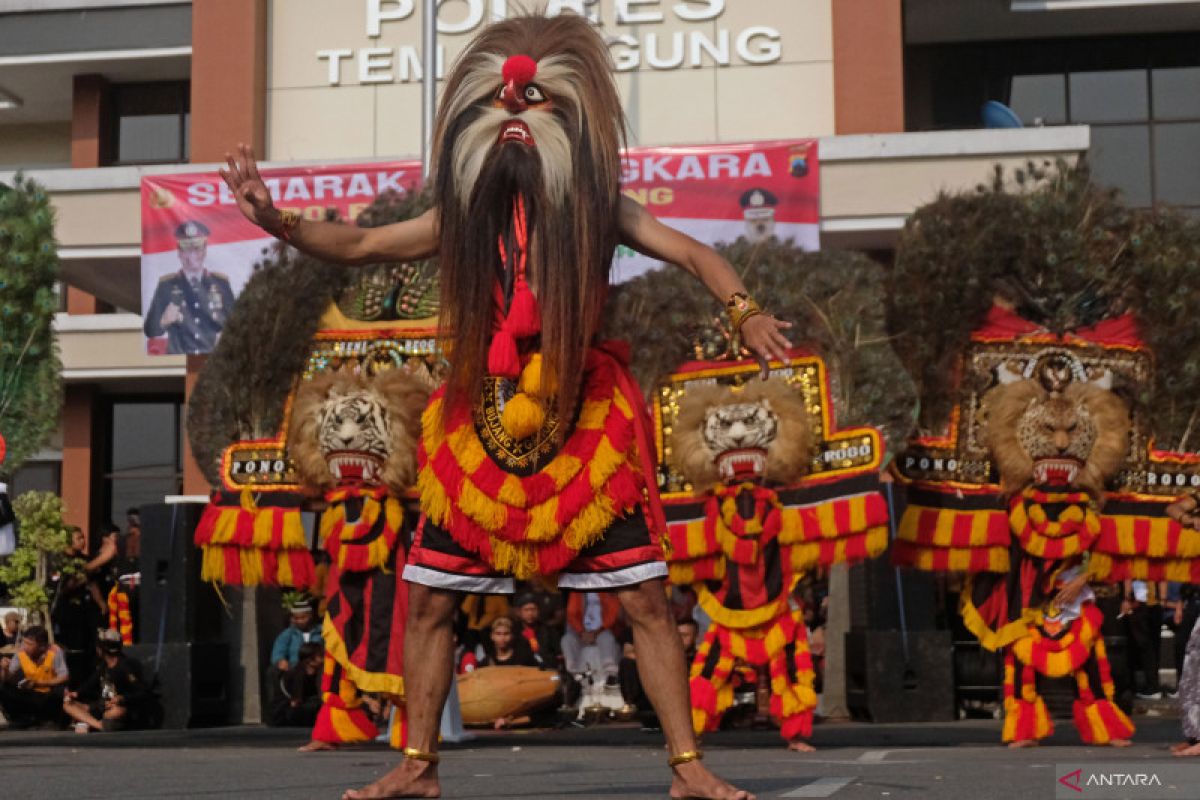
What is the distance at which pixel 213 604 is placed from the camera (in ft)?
44.9

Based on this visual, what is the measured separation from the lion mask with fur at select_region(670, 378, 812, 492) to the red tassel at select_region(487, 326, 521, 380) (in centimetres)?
478

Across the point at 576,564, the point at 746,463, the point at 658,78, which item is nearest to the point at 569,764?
the point at 746,463

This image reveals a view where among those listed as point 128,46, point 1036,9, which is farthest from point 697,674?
point 128,46

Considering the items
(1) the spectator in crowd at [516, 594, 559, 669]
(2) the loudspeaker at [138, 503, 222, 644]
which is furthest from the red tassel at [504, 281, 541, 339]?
Result: (1) the spectator in crowd at [516, 594, 559, 669]

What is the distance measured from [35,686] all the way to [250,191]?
986 centimetres

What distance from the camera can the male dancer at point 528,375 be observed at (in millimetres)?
5172

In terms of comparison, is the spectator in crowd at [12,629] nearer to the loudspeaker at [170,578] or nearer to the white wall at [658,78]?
the loudspeaker at [170,578]

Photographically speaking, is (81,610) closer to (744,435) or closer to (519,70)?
(744,435)

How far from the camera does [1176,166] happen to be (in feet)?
80.2

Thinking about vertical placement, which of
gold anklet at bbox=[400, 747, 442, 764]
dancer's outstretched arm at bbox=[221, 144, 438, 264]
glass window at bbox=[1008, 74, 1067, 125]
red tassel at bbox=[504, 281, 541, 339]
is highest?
glass window at bbox=[1008, 74, 1067, 125]

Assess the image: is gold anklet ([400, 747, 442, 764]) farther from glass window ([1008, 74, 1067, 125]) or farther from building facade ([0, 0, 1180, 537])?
glass window ([1008, 74, 1067, 125])

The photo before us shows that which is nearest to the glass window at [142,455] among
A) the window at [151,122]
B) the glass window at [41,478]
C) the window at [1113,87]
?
the glass window at [41,478]

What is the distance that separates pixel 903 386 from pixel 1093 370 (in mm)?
955

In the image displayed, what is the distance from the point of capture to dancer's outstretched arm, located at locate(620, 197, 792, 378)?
496 cm
